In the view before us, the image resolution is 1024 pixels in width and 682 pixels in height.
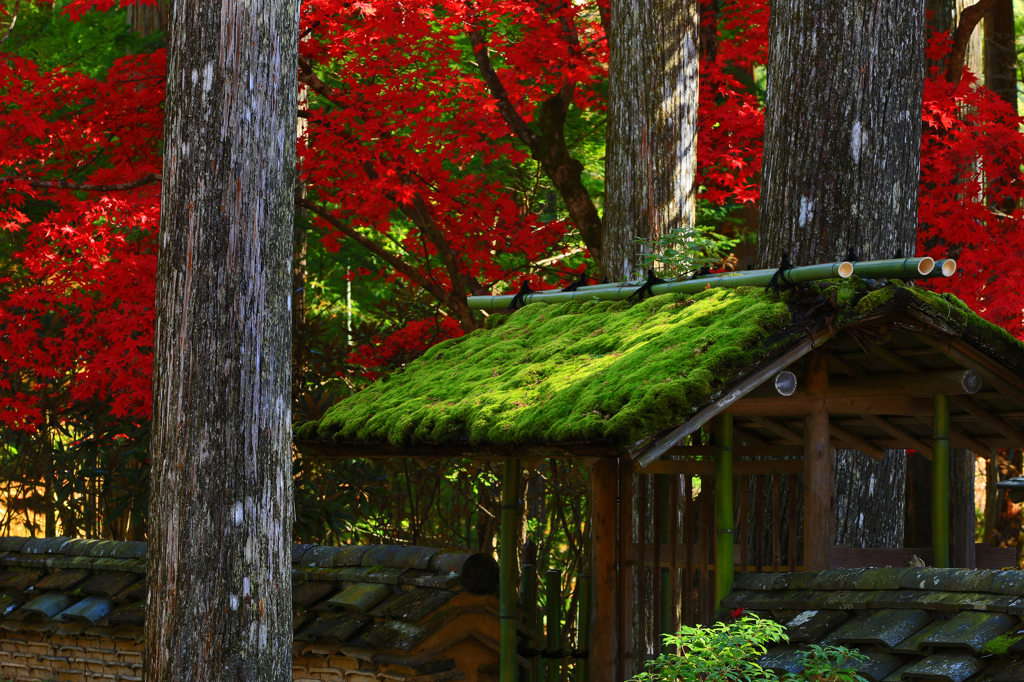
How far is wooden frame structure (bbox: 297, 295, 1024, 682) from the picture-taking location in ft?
16.8

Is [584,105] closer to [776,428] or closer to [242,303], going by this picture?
[776,428]

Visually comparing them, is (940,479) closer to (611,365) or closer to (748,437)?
(748,437)

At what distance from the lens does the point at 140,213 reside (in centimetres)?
Result: 899

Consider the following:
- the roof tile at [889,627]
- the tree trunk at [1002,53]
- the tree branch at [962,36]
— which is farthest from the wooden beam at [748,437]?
the tree trunk at [1002,53]

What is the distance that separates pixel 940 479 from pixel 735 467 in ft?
4.18

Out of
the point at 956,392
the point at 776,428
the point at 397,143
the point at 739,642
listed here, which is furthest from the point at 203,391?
the point at 397,143

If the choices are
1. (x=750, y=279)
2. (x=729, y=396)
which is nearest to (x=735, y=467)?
(x=750, y=279)

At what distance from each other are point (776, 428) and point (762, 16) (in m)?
5.82

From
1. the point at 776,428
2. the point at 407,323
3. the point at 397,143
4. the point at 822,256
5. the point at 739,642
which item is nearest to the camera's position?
the point at 739,642

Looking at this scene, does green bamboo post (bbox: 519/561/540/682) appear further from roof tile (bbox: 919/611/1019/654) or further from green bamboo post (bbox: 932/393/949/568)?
roof tile (bbox: 919/611/1019/654)

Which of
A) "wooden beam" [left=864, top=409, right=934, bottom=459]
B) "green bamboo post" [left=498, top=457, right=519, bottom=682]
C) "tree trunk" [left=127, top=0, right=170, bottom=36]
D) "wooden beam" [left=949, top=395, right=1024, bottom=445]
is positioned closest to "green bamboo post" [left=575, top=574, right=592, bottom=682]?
"green bamboo post" [left=498, top=457, right=519, bottom=682]

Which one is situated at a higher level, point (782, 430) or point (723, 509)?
point (782, 430)

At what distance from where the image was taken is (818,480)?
5.57 metres

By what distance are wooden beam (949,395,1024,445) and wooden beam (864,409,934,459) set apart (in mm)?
435
